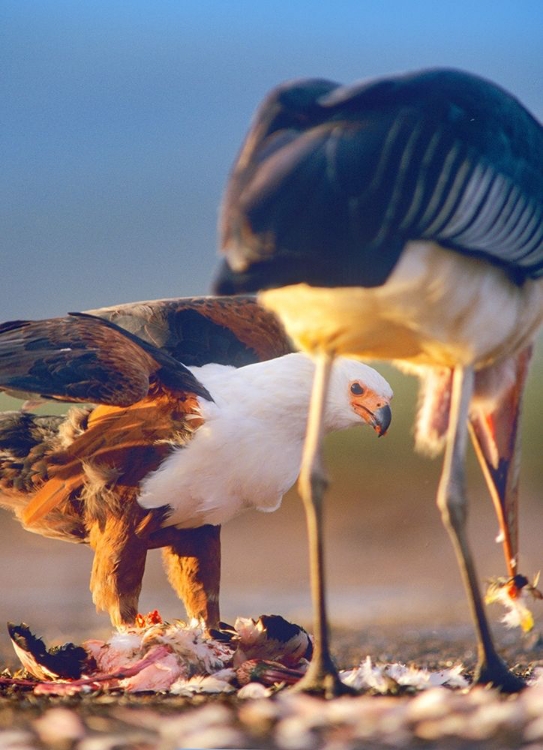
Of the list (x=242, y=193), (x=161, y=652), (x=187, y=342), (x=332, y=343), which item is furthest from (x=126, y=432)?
(x=242, y=193)

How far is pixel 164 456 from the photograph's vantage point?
139 inches

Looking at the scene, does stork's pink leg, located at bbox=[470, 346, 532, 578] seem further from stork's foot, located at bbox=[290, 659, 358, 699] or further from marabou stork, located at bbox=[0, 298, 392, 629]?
stork's foot, located at bbox=[290, 659, 358, 699]

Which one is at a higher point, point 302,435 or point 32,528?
point 302,435

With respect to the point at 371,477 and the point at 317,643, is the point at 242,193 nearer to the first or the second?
the point at 317,643

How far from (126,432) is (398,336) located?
1204 mm

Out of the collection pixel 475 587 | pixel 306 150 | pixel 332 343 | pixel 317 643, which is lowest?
pixel 317 643

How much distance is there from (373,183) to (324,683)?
3.85 feet

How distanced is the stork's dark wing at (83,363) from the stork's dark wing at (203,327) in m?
0.21

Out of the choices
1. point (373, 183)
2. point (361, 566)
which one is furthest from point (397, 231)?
point (361, 566)

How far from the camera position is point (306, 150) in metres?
2.37

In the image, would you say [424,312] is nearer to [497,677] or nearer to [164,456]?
[497,677]

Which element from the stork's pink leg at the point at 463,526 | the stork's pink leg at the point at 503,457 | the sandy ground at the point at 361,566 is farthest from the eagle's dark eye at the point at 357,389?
the stork's pink leg at the point at 463,526

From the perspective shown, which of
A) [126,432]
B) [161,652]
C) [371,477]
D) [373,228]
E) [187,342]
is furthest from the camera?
[371,477]

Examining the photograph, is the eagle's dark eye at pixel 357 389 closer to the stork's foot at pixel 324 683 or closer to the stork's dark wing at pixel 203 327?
the stork's dark wing at pixel 203 327
